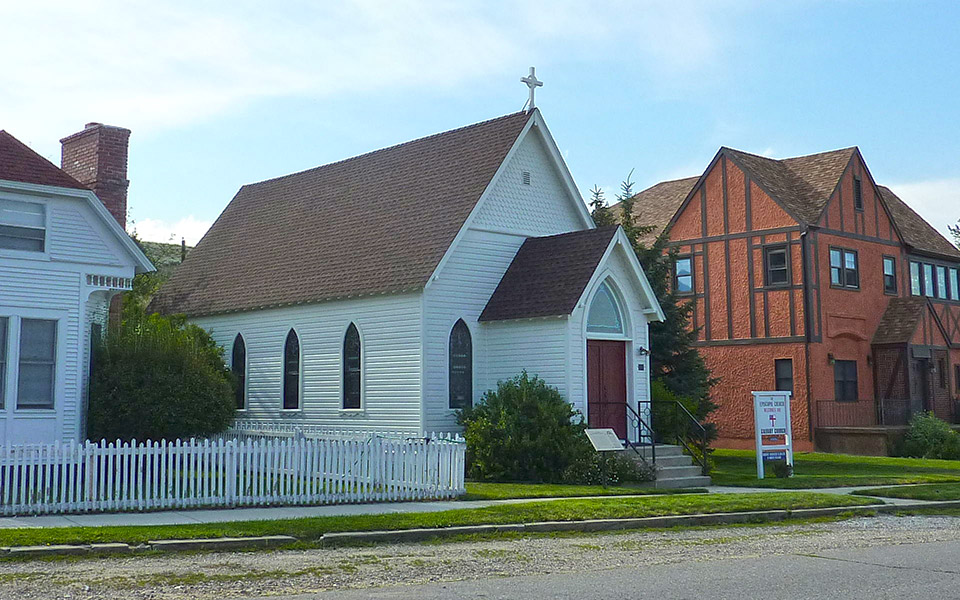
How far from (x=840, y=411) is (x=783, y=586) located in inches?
1086

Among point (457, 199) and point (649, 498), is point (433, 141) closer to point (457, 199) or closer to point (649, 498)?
point (457, 199)

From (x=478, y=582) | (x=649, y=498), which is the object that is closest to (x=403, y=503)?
(x=649, y=498)

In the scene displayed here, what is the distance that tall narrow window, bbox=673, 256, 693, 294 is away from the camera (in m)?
38.5

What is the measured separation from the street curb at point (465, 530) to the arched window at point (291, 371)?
1372 cm

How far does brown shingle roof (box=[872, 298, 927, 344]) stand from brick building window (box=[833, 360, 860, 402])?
168cm

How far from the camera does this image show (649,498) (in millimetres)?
17625

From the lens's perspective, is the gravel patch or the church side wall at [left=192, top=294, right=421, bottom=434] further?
the church side wall at [left=192, top=294, right=421, bottom=434]

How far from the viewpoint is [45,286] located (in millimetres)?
20781

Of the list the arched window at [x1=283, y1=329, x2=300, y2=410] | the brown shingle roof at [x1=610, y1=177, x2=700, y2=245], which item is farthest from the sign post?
the brown shingle roof at [x1=610, y1=177, x2=700, y2=245]

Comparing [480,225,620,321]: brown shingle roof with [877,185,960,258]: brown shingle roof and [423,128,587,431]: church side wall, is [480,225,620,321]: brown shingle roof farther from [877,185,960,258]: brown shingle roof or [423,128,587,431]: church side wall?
[877,185,960,258]: brown shingle roof

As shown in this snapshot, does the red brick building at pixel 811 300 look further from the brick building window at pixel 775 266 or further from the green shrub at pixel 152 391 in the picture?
the green shrub at pixel 152 391

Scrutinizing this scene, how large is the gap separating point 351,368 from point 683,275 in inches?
685

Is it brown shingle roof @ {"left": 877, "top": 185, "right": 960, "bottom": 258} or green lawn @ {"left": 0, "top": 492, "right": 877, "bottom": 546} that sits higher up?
brown shingle roof @ {"left": 877, "top": 185, "right": 960, "bottom": 258}

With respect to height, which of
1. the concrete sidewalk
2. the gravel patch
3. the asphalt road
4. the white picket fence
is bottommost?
the gravel patch
